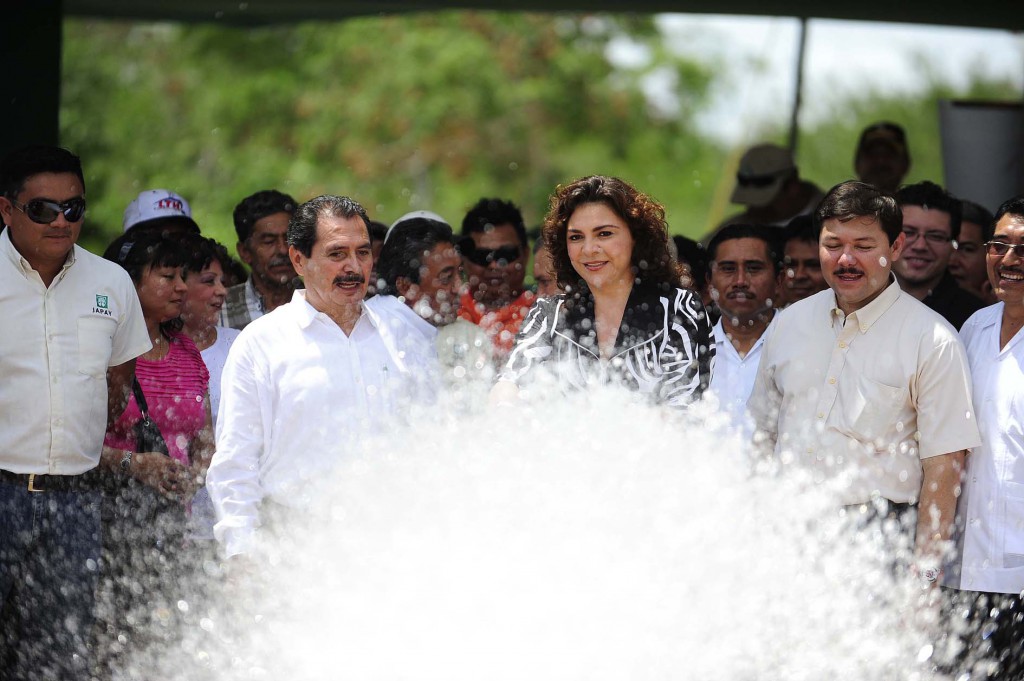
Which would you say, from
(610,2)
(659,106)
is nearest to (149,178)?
(659,106)

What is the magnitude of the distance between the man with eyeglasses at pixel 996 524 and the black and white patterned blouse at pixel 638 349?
3.45 feet

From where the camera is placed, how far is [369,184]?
70.6ft

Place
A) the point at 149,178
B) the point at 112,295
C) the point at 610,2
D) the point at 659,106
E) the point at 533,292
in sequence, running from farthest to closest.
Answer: the point at 659,106, the point at 149,178, the point at 610,2, the point at 533,292, the point at 112,295

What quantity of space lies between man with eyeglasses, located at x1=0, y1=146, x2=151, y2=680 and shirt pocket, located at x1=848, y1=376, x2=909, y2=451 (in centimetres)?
285

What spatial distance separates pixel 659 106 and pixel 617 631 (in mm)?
19591

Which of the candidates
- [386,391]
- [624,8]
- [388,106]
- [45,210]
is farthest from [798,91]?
[388,106]

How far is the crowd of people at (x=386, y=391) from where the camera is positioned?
15.7 ft

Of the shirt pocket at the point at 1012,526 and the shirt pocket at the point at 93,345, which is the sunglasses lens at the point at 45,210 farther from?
the shirt pocket at the point at 1012,526

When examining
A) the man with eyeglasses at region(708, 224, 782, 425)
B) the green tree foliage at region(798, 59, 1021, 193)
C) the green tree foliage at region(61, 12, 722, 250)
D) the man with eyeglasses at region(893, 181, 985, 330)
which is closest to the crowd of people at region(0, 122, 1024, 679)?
the man with eyeglasses at region(708, 224, 782, 425)

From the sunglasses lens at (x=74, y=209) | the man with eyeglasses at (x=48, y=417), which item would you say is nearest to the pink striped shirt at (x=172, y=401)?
the man with eyeglasses at (x=48, y=417)

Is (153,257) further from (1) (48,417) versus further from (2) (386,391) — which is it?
(2) (386,391)

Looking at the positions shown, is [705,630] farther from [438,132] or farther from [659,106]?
[659,106]

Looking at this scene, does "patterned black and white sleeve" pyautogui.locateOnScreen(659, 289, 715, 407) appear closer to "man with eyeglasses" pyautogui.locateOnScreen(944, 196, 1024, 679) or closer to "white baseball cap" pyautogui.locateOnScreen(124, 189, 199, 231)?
"man with eyeglasses" pyautogui.locateOnScreen(944, 196, 1024, 679)

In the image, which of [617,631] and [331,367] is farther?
[331,367]
